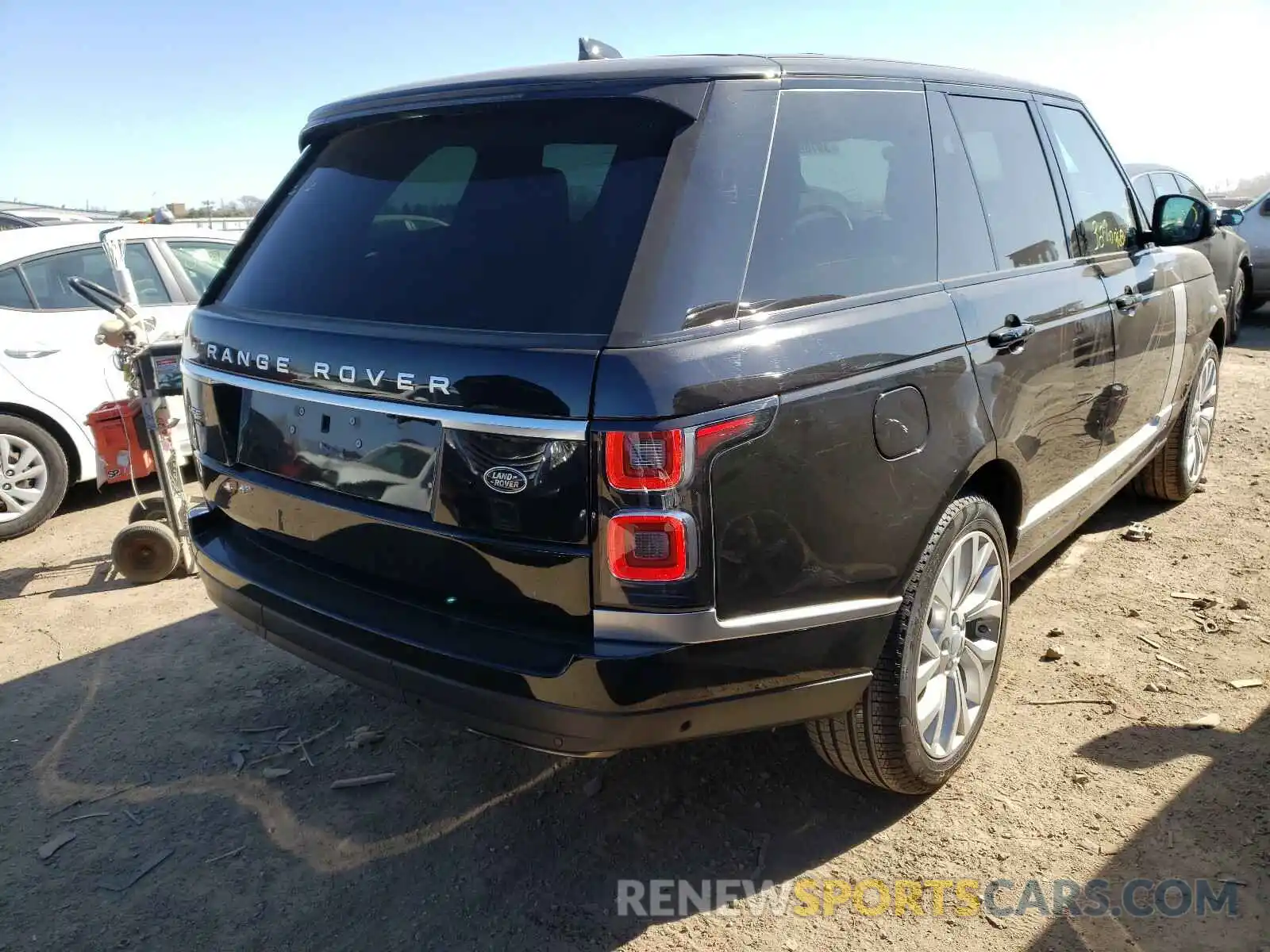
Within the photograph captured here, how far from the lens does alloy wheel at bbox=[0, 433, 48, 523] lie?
17.8 feet

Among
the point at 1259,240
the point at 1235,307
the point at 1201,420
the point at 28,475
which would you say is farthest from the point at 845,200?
the point at 1259,240

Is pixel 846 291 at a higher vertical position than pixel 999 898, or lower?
higher

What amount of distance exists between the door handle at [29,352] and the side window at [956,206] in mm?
5243

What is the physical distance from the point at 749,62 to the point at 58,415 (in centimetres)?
504

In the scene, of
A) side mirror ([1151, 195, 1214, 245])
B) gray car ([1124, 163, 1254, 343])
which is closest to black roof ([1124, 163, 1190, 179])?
gray car ([1124, 163, 1254, 343])

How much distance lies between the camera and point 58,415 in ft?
18.4

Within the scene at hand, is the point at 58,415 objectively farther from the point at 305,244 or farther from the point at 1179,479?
the point at 1179,479

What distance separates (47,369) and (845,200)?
202 inches

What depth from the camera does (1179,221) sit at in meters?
4.12

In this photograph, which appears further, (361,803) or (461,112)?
(361,803)

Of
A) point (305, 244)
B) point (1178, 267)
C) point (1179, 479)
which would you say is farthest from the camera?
point (1179, 479)

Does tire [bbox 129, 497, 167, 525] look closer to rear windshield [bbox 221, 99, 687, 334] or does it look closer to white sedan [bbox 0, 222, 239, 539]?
white sedan [bbox 0, 222, 239, 539]

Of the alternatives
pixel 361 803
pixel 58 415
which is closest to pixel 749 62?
pixel 361 803

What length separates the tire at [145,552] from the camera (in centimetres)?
447
